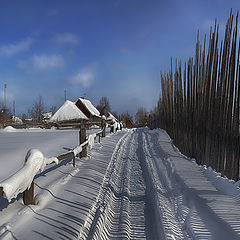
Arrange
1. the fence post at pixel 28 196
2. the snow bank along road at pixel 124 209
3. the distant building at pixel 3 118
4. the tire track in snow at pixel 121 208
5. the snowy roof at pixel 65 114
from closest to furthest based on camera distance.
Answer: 1. the snow bank along road at pixel 124 209
2. the tire track in snow at pixel 121 208
3. the fence post at pixel 28 196
4. the snowy roof at pixel 65 114
5. the distant building at pixel 3 118

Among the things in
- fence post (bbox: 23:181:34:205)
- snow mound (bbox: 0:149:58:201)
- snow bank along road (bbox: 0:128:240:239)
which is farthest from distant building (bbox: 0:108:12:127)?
snow mound (bbox: 0:149:58:201)

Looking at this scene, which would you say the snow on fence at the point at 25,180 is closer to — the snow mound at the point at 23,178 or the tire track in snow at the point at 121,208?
the snow mound at the point at 23,178

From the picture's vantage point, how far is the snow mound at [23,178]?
80.2 inches

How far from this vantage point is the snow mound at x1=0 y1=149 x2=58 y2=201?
6.68 ft

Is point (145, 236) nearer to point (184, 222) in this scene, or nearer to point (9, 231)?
point (184, 222)

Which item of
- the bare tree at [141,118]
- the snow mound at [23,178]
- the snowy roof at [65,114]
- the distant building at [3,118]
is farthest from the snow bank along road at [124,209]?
the bare tree at [141,118]

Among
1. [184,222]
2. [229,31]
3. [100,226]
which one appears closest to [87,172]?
[100,226]

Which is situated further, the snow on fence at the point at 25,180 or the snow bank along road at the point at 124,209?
the snow bank along road at the point at 124,209

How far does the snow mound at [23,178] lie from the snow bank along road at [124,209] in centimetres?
40

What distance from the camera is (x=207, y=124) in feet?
16.5

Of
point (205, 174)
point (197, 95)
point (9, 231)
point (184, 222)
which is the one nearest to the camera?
point (9, 231)

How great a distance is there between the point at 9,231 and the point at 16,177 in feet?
1.78

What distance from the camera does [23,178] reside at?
7.73ft

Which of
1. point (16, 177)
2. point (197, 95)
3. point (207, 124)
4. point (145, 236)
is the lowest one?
point (145, 236)
